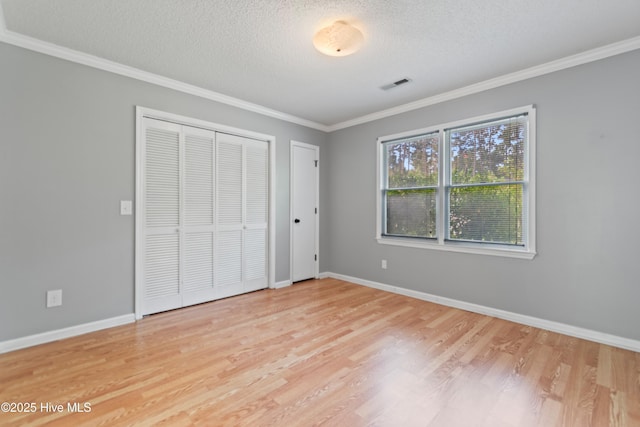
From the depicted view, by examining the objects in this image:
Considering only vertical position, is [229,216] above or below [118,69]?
below

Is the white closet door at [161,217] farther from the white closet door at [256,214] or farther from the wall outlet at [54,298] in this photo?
the white closet door at [256,214]

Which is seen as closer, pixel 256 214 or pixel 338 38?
pixel 338 38

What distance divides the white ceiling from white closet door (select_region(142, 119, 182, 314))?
71 centimetres

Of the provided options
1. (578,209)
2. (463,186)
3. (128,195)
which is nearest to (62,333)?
(128,195)

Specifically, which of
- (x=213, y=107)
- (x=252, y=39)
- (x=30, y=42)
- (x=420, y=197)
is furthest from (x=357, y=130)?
(x=30, y=42)

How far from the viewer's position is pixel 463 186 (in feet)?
11.3

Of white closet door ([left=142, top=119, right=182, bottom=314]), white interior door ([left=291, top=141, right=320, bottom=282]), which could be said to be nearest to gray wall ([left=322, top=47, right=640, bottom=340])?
white interior door ([left=291, top=141, right=320, bottom=282])

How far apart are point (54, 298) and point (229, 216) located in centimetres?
186

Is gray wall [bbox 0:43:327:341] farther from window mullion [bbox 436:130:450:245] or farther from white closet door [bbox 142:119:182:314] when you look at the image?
window mullion [bbox 436:130:450:245]

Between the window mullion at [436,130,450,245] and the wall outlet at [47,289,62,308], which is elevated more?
the window mullion at [436,130,450,245]

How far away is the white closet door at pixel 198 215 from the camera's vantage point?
11.2ft

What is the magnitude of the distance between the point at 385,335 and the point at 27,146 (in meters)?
3.59

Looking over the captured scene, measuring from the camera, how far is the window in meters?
3.02

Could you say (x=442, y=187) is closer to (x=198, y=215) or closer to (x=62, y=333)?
(x=198, y=215)
